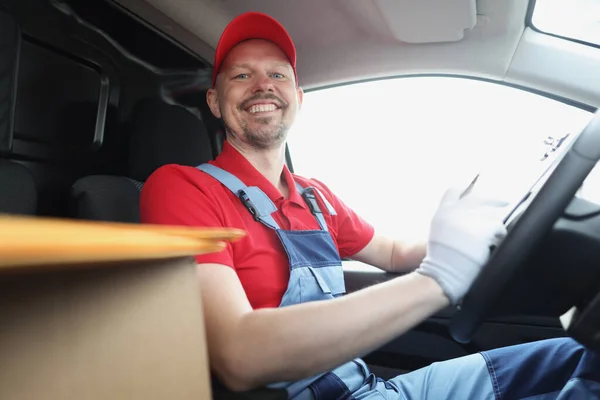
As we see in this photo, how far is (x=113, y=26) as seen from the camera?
171 centimetres

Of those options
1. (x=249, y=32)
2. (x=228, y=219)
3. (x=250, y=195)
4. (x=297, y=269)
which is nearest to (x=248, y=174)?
(x=250, y=195)

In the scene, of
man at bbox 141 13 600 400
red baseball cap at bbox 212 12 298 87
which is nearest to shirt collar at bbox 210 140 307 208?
man at bbox 141 13 600 400

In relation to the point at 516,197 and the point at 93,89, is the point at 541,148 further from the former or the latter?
the point at 93,89

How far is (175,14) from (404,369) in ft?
4.82

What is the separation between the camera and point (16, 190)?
1.15 metres

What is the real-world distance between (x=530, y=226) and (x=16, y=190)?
1.09m

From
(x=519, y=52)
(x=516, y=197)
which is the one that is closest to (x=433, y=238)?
(x=516, y=197)

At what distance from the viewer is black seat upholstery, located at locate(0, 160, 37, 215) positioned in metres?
1.12

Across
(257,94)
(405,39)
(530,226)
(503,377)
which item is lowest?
(503,377)

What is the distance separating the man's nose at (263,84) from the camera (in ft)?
4.97

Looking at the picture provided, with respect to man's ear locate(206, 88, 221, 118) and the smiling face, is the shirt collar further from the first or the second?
man's ear locate(206, 88, 221, 118)

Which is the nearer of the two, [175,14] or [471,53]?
[471,53]

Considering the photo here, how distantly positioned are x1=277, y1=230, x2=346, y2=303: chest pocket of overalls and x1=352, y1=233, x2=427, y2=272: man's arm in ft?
1.08

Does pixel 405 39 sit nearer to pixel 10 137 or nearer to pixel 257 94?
pixel 257 94
